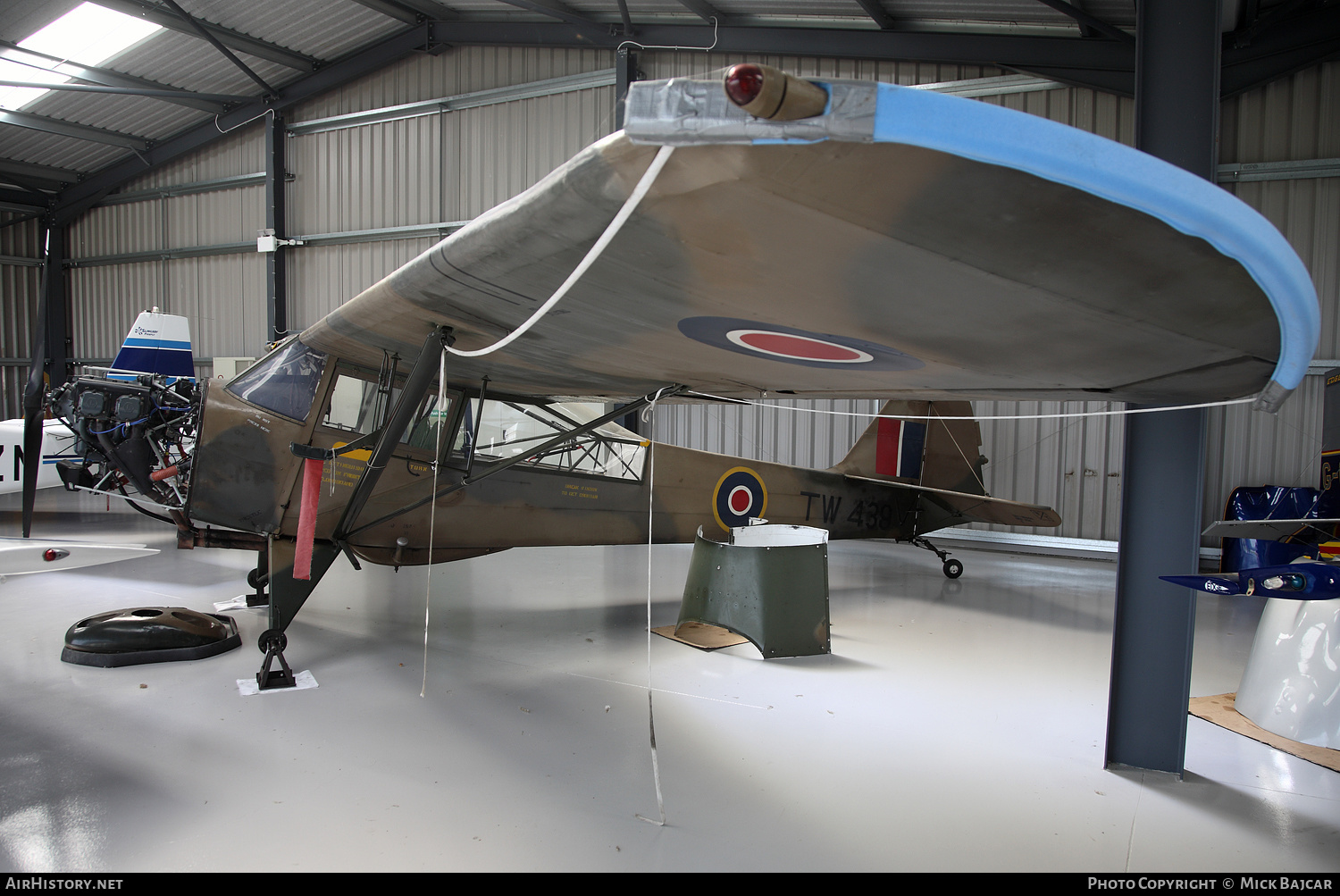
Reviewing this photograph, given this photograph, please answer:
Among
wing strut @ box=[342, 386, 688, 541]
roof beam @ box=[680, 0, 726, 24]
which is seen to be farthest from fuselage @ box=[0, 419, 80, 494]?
roof beam @ box=[680, 0, 726, 24]

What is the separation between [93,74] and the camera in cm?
1456

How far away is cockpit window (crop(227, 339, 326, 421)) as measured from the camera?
194 inches

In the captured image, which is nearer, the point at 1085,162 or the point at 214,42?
the point at 1085,162

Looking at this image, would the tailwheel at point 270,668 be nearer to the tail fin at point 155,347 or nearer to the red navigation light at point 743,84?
the red navigation light at point 743,84

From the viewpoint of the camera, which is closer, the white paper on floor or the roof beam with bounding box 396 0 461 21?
the white paper on floor

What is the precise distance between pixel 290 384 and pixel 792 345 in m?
3.85

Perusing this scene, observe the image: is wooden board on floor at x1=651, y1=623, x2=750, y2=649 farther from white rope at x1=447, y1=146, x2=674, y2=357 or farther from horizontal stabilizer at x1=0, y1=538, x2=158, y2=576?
horizontal stabilizer at x1=0, y1=538, x2=158, y2=576

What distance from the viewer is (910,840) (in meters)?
2.88

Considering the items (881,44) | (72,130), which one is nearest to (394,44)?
→ (72,130)

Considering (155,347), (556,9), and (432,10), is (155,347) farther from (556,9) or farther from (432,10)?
(556,9)

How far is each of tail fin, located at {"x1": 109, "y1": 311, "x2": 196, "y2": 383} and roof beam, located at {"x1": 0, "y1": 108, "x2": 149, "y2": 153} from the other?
8.63m

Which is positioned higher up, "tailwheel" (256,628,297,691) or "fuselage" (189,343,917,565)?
"fuselage" (189,343,917,565)

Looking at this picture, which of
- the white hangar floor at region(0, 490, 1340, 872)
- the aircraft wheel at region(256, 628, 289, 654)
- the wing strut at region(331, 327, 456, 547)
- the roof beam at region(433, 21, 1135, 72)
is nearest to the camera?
the white hangar floor at region(0, 490, 1340, 872)

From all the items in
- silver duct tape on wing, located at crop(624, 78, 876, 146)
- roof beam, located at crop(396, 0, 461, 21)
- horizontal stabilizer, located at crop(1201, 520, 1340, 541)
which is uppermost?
roof beam, located at crop(396, 0, 461, 21)
